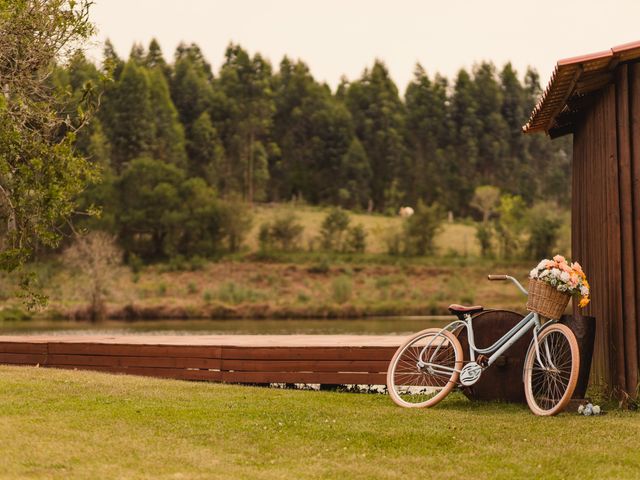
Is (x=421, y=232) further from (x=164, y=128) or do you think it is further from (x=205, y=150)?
(x=205, y=150)

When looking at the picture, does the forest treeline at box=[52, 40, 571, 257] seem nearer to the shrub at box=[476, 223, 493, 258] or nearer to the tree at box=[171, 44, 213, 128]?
the tree at box=[171, 44, 213, 128]

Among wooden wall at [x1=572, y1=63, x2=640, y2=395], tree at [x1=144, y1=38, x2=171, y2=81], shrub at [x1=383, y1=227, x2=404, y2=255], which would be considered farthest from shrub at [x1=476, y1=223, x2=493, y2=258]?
wooden wall at [x1=572, y1=63, x2=640, y2=395]

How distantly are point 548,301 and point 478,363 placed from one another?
1.08m

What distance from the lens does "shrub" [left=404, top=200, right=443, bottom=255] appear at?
66.4 meters

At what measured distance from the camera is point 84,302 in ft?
165

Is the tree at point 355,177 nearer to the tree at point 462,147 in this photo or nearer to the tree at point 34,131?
the tree at point 462,147

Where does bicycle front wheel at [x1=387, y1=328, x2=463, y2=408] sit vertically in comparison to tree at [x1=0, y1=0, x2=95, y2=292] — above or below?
below

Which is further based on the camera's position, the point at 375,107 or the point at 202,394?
the point at 375,107

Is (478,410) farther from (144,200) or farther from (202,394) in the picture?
(144,200)

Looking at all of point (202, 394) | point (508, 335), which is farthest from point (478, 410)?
point (202, 394)

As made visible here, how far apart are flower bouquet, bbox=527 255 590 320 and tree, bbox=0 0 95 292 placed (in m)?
7.71

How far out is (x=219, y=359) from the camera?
1322cm

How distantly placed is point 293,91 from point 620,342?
9462 centimetres

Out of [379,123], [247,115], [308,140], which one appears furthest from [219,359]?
[379,123]
